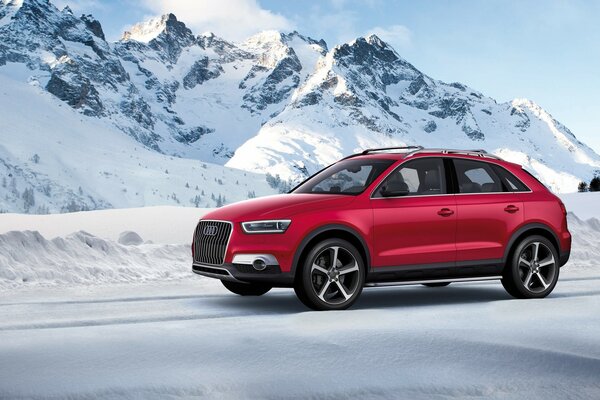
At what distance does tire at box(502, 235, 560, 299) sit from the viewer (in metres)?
9.65

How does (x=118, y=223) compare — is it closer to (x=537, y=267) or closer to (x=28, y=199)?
(x=537, y=267)

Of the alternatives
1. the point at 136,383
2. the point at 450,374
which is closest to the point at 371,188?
the point at 450,374

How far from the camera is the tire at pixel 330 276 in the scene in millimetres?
8414

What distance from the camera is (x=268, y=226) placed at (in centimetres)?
841

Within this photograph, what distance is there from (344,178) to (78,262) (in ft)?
16.4

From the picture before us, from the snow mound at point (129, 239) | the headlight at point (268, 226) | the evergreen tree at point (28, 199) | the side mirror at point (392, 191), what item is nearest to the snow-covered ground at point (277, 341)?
the headlight at point (268, 226)

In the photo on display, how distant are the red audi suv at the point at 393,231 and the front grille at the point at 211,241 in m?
0.01

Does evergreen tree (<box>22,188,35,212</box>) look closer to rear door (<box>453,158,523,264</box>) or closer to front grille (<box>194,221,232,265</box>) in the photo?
front grille (<box>194,221,232,265</box>)

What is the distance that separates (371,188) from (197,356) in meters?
3.36

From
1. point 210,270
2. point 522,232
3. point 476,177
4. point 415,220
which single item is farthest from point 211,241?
point 522,232

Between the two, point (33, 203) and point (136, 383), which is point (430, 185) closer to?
point (136, 383)

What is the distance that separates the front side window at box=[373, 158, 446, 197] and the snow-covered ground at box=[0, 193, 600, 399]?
1227 millimetres

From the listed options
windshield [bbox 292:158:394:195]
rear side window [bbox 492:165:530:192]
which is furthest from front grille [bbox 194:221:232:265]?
rear side window [bbox 492:165:530:192]

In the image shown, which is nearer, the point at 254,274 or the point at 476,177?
the point at 254,274
